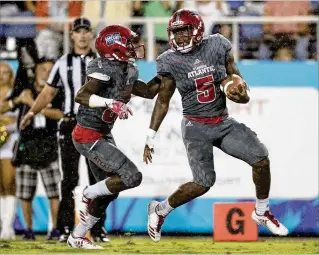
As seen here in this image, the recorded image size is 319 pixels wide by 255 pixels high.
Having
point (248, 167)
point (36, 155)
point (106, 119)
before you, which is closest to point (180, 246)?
point (248, 167)

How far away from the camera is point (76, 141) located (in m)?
10.2

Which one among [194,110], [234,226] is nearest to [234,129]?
[194,110]

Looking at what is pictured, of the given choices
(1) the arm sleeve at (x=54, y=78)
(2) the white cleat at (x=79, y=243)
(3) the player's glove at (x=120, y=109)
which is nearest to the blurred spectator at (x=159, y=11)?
(1) the arm sleeve at (x=54, y=78)

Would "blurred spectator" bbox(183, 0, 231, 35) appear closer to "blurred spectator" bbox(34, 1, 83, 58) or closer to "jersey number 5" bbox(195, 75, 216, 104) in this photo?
"blurred spectator" bbox(34, 1, 83, 58)

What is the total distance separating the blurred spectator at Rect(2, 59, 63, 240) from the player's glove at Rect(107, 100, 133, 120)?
2550 millimetres

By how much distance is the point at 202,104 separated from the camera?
392 inches

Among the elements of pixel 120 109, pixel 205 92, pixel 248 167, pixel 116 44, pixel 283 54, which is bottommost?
pixel 248 167

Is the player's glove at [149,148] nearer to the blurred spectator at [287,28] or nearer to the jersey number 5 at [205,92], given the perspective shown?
the jersey number 5 at [205,92]

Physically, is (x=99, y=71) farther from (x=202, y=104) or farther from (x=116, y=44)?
(x=202, y=104)

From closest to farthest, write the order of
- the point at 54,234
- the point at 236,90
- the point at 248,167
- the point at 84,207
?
the point at 236,90 → the point at 84,207 → the point at 54,234 → the point at 248,167

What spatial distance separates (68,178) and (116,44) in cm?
190

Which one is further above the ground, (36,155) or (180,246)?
(36,155)

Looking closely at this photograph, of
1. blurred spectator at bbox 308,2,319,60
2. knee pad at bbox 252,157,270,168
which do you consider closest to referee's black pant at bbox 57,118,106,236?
knee pad at bbox 252,157,270,168

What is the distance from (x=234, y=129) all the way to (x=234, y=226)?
2070mm
